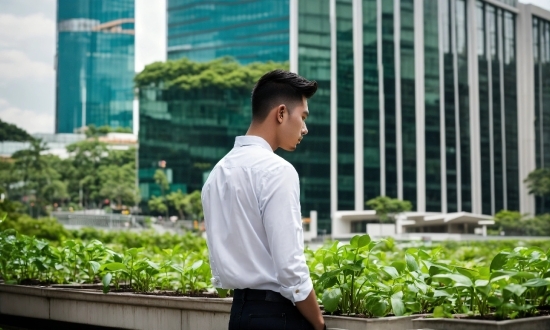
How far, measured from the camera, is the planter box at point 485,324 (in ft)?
5.47

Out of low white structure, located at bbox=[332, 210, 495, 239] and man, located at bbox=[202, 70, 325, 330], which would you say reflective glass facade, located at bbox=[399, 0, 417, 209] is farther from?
man, located at bbox=[202, 70, 325, 330]

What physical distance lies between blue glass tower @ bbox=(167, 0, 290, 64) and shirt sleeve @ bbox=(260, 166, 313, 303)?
196 ft

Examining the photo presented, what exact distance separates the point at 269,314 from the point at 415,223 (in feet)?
171

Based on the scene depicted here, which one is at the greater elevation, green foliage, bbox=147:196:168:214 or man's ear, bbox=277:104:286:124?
man's ear, bbox=277:104:286:124

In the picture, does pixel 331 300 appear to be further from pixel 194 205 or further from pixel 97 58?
pixel 97 58

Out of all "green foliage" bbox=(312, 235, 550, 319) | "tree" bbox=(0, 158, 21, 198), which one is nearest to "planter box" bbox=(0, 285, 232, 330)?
"green foliage" bbox=(312, 235, 550, 319)

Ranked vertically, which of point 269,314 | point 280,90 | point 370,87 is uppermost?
point 370,87

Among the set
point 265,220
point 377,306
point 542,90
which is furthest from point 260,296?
point 542,90

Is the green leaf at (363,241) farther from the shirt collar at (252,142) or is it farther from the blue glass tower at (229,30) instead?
the blue glass tower at (229,30)

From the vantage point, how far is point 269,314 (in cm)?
147

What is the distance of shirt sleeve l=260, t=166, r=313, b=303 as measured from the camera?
1393 millimetres

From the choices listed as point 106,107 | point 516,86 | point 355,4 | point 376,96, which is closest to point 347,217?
point 376,96

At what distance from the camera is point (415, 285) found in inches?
87.7

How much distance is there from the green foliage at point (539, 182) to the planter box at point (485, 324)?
195 feet
